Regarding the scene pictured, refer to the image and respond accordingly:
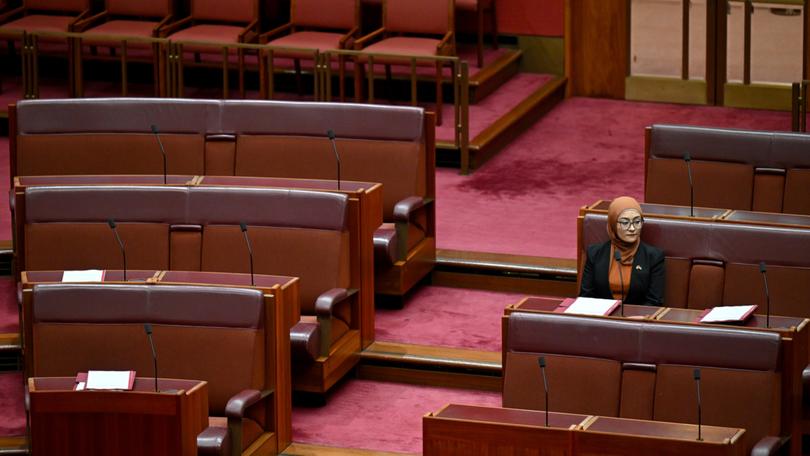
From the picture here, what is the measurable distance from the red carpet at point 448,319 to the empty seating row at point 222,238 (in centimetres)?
18

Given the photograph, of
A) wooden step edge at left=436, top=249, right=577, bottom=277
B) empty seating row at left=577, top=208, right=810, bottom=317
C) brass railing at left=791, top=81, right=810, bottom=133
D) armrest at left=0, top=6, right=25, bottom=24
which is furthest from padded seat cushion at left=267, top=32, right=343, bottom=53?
empty seating row at left=577, top=208, right=810, bottom=317

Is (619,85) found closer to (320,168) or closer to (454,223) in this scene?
(454,223)

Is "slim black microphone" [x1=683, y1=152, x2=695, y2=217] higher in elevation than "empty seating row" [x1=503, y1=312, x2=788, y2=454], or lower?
higher

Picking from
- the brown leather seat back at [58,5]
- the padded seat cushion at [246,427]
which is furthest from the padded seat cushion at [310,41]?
the padded seat cushion at [246,427]

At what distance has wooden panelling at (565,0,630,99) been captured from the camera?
5586mm

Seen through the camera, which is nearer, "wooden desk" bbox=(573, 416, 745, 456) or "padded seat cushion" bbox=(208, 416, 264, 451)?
"wooden desk" bbox=(573, 416, 745, 456)

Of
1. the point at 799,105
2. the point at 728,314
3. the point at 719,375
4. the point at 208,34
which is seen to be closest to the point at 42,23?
the point at 208,34

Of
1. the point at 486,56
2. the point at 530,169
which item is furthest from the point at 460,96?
the point at 486,56

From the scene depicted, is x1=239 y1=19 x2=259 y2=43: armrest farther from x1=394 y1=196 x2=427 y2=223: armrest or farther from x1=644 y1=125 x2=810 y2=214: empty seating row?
x1=644 y1=125 x2=810 y2=214: empty seating row

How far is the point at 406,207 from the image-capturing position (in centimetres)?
405

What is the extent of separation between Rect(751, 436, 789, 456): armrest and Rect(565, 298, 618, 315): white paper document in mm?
447

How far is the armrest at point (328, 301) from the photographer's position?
366cm

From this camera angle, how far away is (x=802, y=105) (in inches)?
169

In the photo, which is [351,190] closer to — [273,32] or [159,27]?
[273,32]
